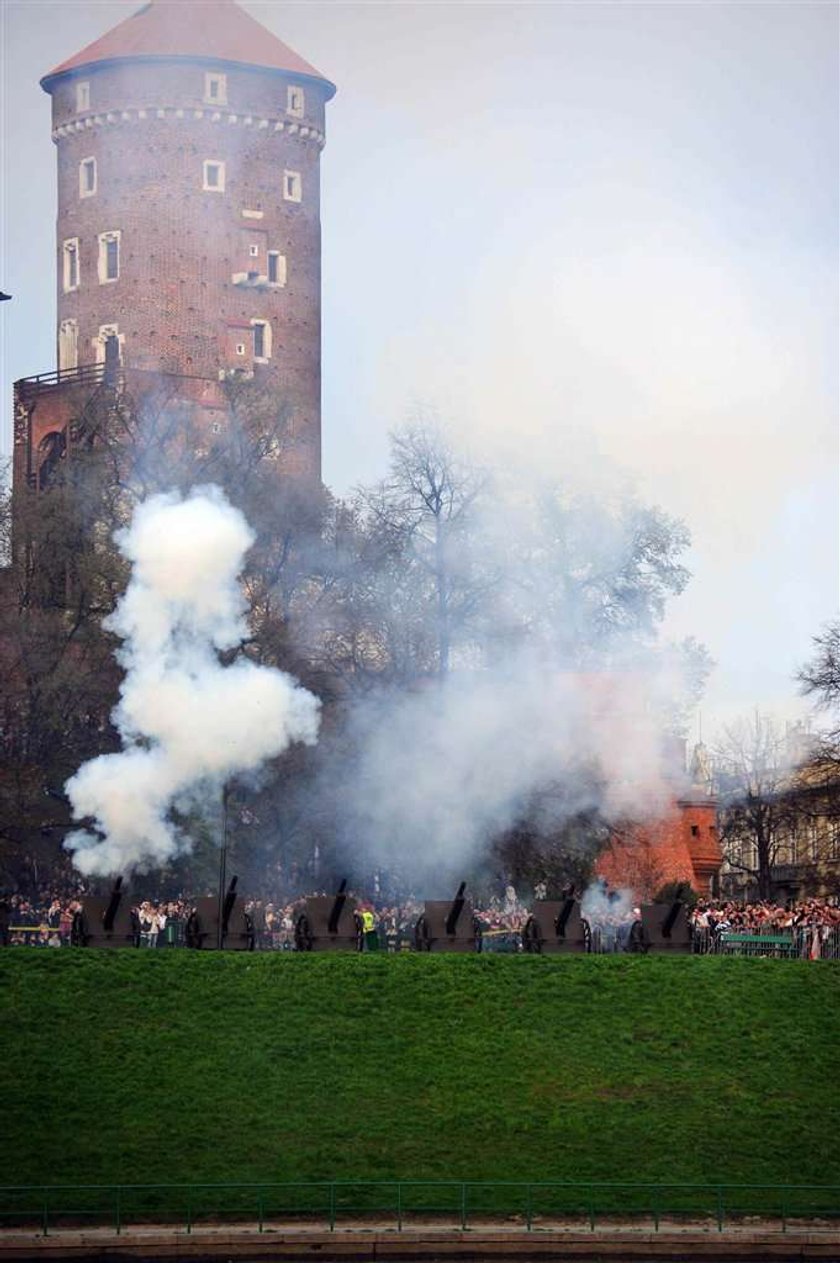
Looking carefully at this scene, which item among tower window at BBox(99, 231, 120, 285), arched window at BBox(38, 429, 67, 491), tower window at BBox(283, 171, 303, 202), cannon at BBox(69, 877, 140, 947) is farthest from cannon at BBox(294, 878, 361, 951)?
tower window at BBox(283, 171, 303, 202)

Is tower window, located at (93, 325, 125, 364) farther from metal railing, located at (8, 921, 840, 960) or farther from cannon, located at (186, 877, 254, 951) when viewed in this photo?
cannon, located at (186, 877, 254, 951)

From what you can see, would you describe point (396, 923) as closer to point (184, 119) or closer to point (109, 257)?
point (109, 257)

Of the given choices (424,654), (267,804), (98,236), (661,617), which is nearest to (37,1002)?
(267,804)

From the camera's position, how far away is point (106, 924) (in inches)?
2269

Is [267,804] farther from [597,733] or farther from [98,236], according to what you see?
[98,236]

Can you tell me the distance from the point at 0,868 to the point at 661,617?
17.5 m

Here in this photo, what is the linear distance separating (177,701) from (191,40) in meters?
50.1

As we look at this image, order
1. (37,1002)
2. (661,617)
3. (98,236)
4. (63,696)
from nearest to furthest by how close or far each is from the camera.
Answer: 1. (37,1002)
2. (63,696)
3. (661,617)
4. (98,236)

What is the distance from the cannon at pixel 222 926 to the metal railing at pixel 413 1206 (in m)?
13.1

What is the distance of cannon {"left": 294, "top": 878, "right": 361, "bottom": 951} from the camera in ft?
191

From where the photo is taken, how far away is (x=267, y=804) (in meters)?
71.1

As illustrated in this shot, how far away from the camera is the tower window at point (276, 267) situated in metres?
107

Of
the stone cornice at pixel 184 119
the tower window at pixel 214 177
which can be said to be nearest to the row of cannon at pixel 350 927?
the tower window at pixel 214 177

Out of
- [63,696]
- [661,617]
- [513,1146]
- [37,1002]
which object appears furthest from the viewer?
[661,617]
